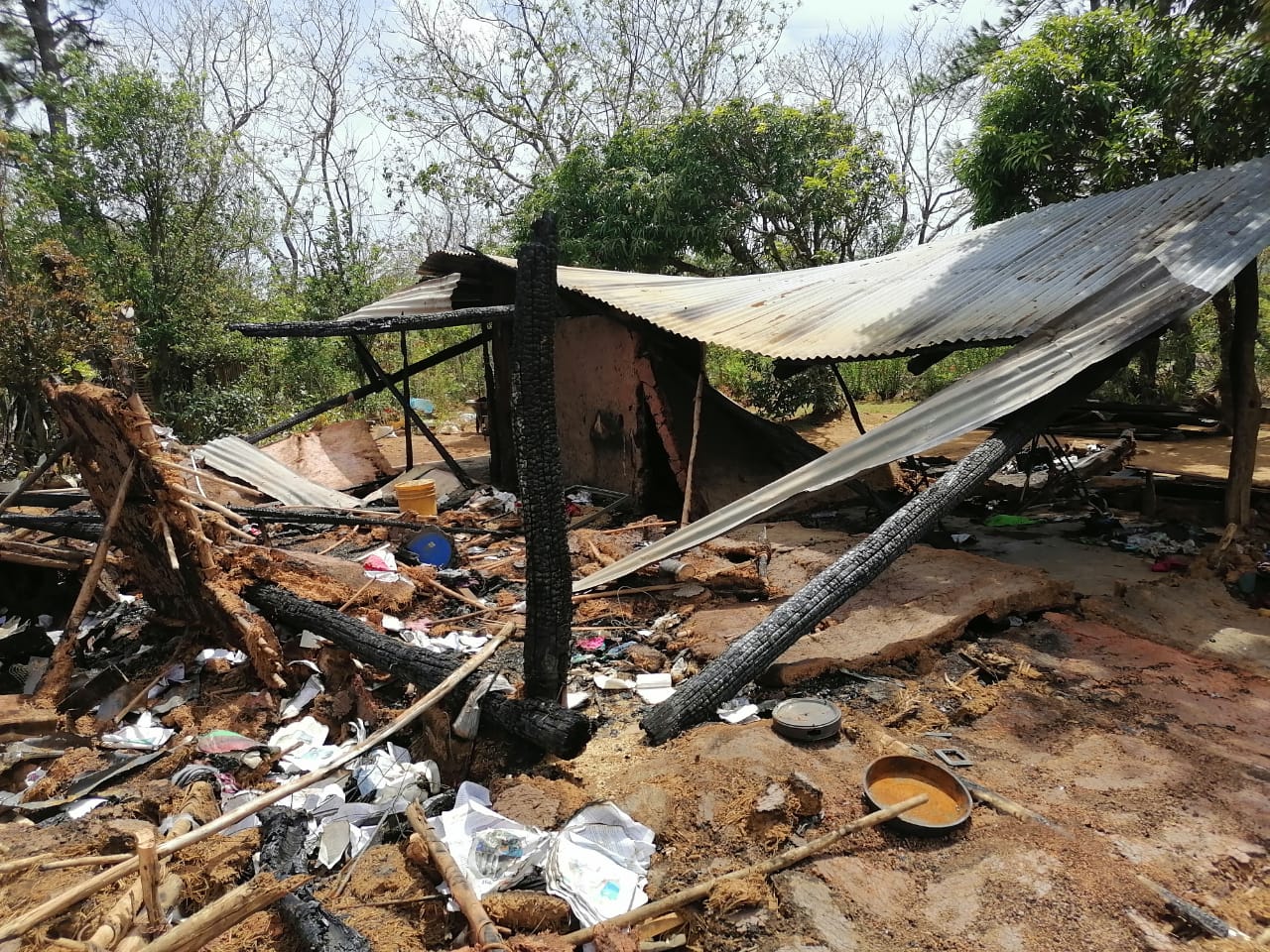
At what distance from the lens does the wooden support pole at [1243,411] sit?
5.25 meters

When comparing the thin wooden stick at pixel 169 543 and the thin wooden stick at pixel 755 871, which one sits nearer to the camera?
the thin wooden stick at pixel 755 871

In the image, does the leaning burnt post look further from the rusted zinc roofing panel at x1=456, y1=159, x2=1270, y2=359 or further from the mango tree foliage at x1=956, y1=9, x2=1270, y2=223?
the mango tree foliage at x1=956, y1=9, x2=1270, y2=223

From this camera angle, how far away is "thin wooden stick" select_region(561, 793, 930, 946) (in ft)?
6.68

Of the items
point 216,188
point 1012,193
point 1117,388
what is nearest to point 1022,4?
point 1012,193

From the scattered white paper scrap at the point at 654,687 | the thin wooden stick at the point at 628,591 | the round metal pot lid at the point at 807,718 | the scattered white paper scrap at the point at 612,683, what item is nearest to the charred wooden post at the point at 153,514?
the scattered white paper scrap at the point at 612,683

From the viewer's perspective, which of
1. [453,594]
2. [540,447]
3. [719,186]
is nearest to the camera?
[540,447]

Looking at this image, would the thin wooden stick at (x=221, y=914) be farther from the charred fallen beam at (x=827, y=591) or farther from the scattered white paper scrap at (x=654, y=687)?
the scattered white paper scrap at (x=654, y=687)

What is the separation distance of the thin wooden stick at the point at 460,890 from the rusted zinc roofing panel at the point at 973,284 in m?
4.06

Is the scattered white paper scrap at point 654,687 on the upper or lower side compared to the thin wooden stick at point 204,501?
lower

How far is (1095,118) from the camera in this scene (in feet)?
25.3

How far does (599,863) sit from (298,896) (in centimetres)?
91

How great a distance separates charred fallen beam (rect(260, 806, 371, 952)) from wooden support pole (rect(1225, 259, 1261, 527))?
6.21 meters

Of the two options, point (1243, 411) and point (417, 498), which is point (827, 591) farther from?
point (417, 498)

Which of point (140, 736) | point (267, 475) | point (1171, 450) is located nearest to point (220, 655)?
point (140, 736)
